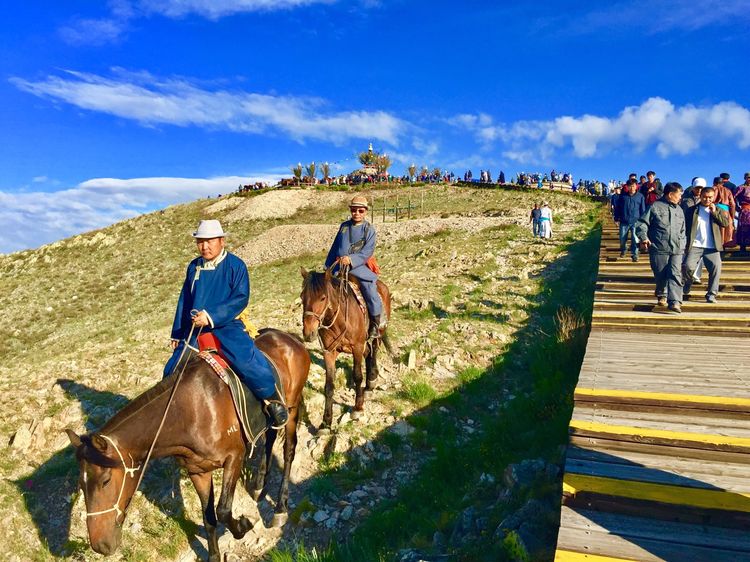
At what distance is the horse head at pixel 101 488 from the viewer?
3.98 metres

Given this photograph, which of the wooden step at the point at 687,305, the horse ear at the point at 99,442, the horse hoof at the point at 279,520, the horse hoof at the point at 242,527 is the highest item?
the wooden step at the point at 687,305

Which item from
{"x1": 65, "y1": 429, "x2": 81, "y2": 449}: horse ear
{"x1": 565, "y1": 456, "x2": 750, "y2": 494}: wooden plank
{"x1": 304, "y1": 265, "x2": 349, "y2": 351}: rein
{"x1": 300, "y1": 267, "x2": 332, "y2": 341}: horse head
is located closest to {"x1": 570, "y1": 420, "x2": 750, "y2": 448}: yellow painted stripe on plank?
{"x1": 565, "y1": 456, "x2": 750, "y2": 494}: wooden plank

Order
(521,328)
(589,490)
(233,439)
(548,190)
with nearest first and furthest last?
1. (589,490)
2. (233,439)
3. (521,328)
4. (548,190)

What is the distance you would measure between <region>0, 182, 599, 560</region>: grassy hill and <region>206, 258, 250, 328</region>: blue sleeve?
273 centimetres

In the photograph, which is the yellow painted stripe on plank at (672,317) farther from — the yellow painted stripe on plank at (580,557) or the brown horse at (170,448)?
the brown horse at (170,448)

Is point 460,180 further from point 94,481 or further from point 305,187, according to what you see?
point 94,481

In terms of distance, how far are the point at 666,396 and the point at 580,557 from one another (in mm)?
2936

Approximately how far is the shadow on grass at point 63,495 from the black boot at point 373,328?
398 cm

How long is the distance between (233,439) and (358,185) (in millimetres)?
60189

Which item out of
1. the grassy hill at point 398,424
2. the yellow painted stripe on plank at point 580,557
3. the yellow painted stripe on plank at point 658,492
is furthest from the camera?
the grassy hill at point 398,424

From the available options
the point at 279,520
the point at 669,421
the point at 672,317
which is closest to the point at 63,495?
the point at 279,520

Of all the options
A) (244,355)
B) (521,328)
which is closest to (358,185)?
(521,328)

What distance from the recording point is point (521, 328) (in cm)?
1187

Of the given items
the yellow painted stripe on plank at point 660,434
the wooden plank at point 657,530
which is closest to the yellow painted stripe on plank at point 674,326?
the yellow painted stripe on plank at point 660,434
